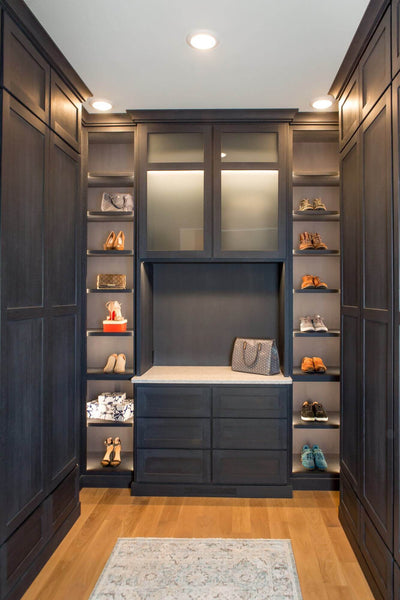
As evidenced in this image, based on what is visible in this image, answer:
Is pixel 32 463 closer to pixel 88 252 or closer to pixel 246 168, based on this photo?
pixel 88 252

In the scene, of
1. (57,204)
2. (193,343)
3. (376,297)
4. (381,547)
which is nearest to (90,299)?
(193,343)

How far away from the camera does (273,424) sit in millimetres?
3172

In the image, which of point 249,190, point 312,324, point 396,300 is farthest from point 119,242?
point 396,300

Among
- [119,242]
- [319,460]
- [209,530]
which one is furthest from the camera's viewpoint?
[119,242]

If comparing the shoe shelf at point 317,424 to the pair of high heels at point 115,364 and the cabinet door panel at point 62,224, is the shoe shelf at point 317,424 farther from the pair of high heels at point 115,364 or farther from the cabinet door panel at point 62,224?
the cabinet door panel at point 62,224

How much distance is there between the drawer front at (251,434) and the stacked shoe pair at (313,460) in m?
0.27

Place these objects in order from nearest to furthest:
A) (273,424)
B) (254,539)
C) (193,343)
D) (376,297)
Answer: (376,297), (254,539), (273,424), (193,343)

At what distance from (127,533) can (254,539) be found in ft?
2.48

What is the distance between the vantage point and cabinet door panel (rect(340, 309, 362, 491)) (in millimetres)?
2467

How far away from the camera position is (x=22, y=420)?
2.14 m

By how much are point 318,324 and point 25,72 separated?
248cm

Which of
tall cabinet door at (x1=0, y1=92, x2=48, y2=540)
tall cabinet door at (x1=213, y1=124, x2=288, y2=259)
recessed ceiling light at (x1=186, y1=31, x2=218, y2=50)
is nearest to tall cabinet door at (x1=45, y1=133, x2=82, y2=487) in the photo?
tall cabinet door at (x1=0, y1=92, x2=48, y2=540)

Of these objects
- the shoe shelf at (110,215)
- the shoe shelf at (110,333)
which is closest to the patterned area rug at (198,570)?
the shoe shelf at (110,333)

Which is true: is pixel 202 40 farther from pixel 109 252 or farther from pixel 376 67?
pixel 109 252
